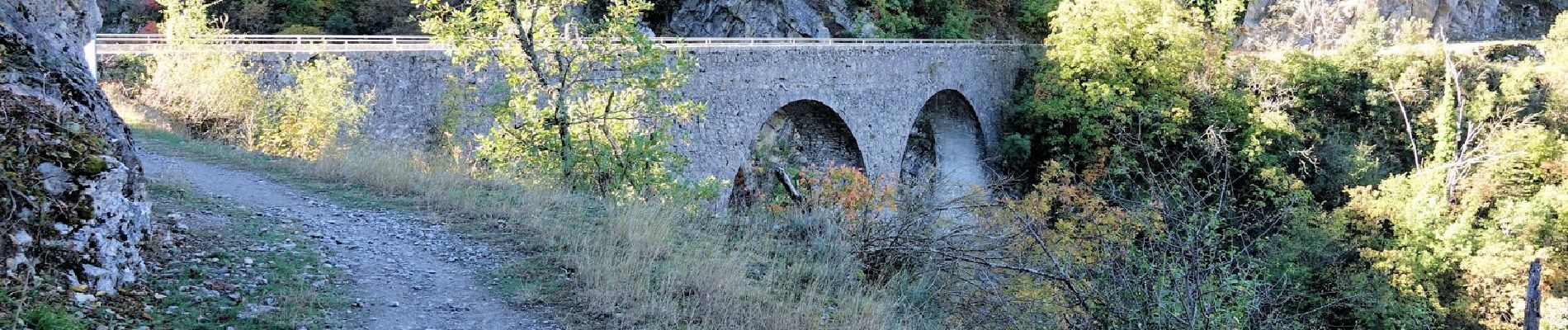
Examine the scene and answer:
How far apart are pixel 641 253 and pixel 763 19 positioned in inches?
934

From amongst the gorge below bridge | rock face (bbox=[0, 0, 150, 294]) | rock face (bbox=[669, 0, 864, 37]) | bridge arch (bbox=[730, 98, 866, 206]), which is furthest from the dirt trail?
rock face (bbox=[669, 0, 864, 37])

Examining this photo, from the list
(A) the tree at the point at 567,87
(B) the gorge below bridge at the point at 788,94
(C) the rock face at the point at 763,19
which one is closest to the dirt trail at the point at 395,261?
(A) the tree at the point at 567,87

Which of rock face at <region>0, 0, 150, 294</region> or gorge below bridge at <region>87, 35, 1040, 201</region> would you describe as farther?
gorge below bridge at <region>87, 35, 1040, 201</region>

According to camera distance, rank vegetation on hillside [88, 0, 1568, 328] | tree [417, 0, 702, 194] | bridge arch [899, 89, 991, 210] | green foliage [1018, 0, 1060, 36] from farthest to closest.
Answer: green foliage [1018, 0, 1060, 36], bridge arch [899, 89, 991, 210], tree [417, 0, 702, 194], vegetation on hillside [88, 0, 1568, 328]

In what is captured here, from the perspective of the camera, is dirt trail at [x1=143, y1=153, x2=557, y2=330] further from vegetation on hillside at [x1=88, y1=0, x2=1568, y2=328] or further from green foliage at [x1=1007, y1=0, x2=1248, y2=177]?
green foliage at [x1=1007, y1=0, x2=1248, y2=177]

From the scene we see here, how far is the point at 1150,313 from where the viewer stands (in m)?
5.27

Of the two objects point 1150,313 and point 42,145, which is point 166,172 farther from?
point 1150,313

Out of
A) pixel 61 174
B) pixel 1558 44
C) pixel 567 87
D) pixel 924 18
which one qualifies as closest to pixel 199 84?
pixel 567 87

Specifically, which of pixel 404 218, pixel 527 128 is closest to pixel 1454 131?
pixel 527 128

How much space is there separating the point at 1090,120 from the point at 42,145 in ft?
73.0

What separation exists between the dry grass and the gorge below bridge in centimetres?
234

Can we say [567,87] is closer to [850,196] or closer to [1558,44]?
[850,196]

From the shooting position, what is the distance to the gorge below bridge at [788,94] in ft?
45.4

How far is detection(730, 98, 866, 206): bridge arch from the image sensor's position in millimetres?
22141
